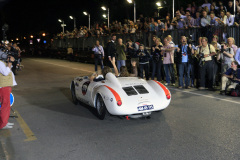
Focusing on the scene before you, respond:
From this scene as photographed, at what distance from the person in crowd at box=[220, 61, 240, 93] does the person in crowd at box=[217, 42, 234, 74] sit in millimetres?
816

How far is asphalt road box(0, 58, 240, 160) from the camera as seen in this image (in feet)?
16.4

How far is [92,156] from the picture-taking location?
4.93 meters

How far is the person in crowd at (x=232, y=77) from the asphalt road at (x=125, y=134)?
40.9 inches

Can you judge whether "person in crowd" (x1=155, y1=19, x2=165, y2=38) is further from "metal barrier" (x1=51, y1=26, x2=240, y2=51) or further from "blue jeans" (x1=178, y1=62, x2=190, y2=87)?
"blue jeans" (x1=178, y1=62, x2=190, y2=87)

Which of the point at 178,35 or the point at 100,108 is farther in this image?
the point at 178,35

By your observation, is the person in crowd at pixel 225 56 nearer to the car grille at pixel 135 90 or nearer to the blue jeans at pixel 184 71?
the blue jeans at pixel 184 71

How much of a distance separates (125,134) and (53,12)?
60.7 m

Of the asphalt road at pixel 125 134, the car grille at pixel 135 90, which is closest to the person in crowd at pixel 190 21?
the asphalt road at pixel 125 134

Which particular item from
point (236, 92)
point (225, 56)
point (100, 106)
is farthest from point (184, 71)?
point (100, 106)

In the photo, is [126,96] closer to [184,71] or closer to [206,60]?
[206,60]

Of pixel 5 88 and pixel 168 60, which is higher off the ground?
pixel 168 60

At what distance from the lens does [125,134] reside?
6121 millimetres

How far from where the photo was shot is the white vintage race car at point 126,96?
22.2 feet

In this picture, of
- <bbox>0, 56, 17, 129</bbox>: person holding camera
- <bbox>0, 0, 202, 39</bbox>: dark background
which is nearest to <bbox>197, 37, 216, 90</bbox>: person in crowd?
<bbox>0, 56, 17, 129</bbox>: person holding camera
